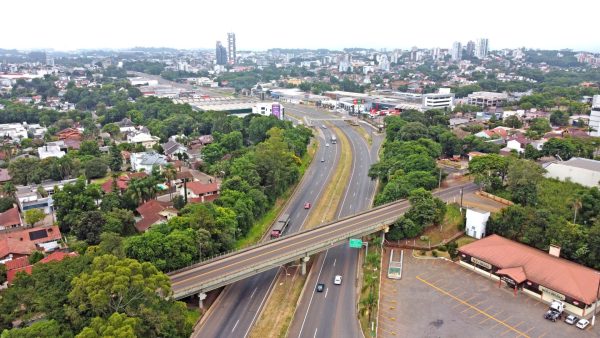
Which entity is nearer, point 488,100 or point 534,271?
point 534,271

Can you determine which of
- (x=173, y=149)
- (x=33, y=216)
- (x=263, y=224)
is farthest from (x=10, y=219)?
(x=173, y=149)

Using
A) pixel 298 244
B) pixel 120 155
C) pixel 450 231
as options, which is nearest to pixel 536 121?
pixel 450 231

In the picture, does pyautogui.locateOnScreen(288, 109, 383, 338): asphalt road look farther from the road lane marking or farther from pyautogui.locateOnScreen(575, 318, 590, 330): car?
pyautogui.locateOnScreen(575, 318, 590, 330): car

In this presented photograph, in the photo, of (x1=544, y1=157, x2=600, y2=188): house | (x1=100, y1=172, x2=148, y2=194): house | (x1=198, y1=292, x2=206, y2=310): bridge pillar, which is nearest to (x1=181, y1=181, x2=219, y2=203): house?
(x1=100, y1=172, x2=148, y2=194): house

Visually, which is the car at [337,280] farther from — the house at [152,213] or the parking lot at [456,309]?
the house at [152,213]

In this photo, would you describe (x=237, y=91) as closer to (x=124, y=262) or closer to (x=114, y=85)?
(x=114, y=85)

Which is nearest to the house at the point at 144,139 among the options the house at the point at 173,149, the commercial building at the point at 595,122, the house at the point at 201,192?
the house at the point at 173,149

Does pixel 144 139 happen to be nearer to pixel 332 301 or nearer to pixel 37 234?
pixel 37 234

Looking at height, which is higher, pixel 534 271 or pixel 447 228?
pixel 534 271
